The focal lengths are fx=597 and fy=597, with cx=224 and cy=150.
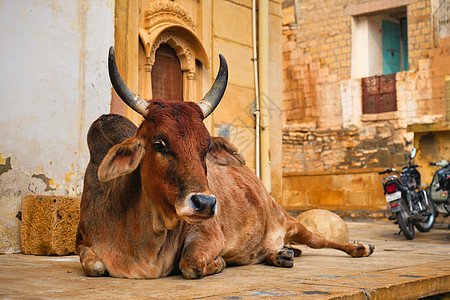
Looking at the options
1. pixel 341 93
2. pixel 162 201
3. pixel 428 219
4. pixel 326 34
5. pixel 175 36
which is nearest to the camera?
pixel 162 201

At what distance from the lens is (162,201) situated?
3699mm

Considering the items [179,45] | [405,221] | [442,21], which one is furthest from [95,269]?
[442,21]

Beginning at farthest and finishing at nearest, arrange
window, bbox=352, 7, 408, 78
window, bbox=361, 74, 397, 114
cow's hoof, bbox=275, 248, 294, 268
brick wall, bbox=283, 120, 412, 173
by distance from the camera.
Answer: window, bbox=352, 7, 408, 78, window, bbox=361, 74, 397, 114, brick wall, bbox=283, 120, 412, 173, cow's hoof, bbox=275, 248, 294, 268

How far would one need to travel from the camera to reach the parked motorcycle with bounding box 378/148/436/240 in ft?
32.4

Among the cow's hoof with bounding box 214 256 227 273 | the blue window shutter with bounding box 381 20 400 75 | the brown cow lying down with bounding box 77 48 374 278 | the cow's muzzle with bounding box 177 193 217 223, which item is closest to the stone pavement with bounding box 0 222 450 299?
the cow's hoof with bounding box 214 256 227 273

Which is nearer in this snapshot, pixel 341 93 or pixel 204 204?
pixel 204 204

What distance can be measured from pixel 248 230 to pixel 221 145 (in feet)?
3.19

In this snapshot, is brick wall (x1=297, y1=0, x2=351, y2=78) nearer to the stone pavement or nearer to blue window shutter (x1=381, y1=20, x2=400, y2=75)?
blue window shutter (x1=381, y1=20, x2=400, y2=75)

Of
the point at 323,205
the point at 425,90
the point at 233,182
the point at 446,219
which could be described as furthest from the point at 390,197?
the point at 425,90

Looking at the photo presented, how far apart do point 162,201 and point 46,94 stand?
3.34 metres

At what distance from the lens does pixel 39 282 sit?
367cm

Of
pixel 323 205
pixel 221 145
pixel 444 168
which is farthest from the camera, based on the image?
pixel 323 205

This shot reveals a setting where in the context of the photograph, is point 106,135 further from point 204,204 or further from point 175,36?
point 175,36

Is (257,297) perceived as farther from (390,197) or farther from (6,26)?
(390,197)
